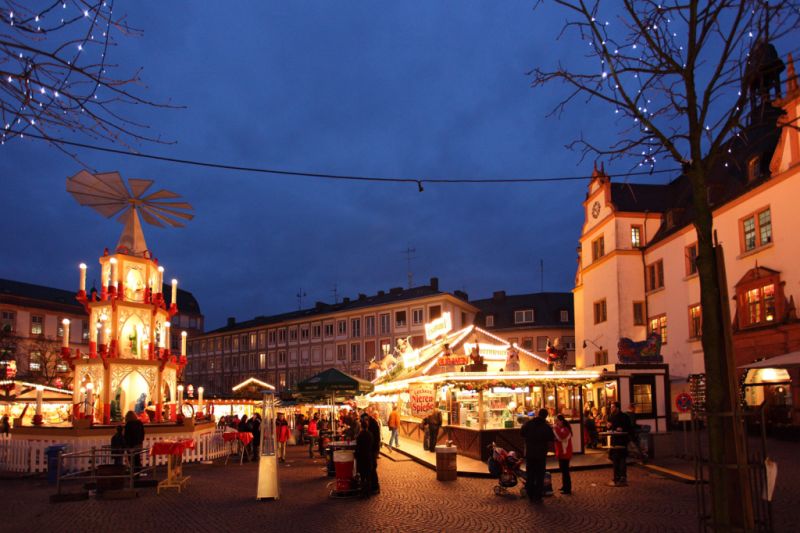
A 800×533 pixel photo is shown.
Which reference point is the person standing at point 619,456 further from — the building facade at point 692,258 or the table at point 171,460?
the table at point 171,460

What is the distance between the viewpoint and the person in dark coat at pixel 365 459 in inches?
574

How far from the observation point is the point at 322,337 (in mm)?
76312

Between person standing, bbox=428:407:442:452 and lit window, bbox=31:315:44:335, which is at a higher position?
lit window, bbox=31:315:44:335

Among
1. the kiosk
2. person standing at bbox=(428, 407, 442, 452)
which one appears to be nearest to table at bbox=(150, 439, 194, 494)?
the kiosk

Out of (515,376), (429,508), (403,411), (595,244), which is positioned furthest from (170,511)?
(595,244)

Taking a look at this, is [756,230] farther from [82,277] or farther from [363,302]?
[363,302]

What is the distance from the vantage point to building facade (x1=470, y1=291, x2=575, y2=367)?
69375mm

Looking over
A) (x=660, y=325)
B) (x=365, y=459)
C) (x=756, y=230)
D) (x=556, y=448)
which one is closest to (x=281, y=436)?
(x=365, y=459)

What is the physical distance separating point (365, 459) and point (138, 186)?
15652 mm

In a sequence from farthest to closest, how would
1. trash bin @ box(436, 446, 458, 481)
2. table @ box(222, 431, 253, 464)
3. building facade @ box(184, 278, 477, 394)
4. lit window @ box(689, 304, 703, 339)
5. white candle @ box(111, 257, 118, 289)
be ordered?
1. building facade @ box(184, 278, 477, 394)
2. lit window @ box(689, 304, 703, 339)
3. white candle @ box(111, 257, 118, 289)
4. table @ box(222, 431, 253, 464)
5. trash bin @ box(436, 446, 458, 481)

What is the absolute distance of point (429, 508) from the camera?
12977mm

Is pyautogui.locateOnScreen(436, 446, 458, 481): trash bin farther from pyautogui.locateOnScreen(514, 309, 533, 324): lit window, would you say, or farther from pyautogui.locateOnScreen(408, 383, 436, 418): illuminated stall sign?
pyautogui.locateOnScreen(514, 309, 533, 324): lit window

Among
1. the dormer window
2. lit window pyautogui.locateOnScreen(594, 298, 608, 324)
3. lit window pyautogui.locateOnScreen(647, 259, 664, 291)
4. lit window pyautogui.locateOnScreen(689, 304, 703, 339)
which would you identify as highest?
the dormer window

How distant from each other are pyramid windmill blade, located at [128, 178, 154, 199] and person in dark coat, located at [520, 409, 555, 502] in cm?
1753
